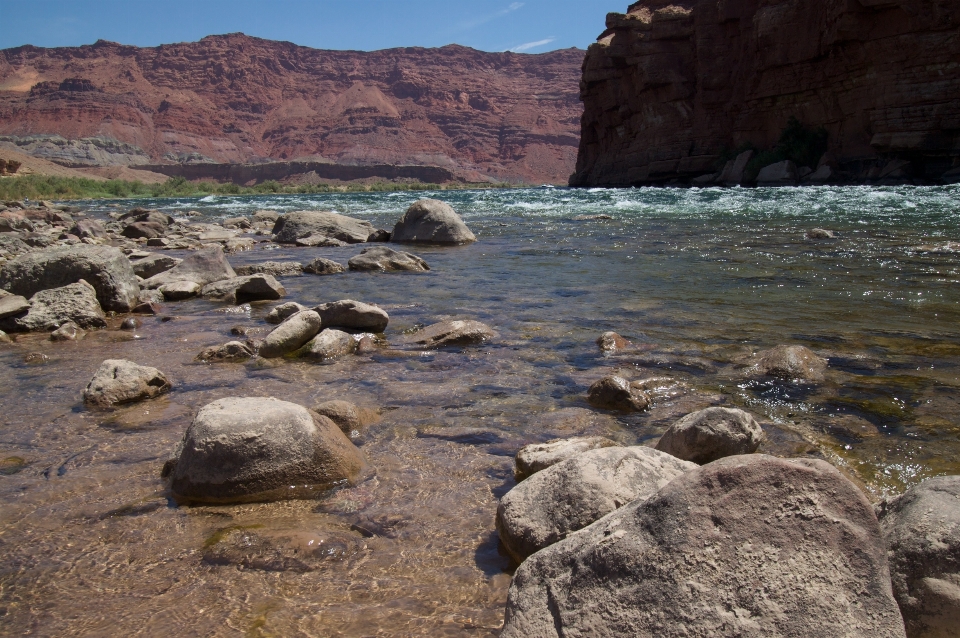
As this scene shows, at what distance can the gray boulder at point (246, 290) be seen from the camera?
7.50 m

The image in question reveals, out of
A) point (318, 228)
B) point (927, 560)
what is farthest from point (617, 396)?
point (318, 228)

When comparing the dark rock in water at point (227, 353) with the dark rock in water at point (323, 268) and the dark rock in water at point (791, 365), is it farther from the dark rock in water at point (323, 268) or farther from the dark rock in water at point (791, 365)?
the dark rock in water at point (323, 268)

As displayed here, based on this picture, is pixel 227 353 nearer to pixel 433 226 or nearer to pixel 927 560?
pixel 927 560

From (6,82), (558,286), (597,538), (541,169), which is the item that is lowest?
(541,169)

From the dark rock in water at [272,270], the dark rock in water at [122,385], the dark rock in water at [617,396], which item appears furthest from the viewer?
the dark rock in water at [272,270]

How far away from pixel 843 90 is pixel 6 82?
143 meters

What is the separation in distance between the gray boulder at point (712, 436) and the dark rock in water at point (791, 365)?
140 cm

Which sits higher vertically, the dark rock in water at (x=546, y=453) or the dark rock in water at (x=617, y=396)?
the dark rock in water at (x=546, y=453)

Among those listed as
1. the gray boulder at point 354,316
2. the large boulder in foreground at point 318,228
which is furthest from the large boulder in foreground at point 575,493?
the large boulder in foreground at point 318,228

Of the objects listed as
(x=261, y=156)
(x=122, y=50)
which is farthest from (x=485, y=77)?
(x=122, y=50)

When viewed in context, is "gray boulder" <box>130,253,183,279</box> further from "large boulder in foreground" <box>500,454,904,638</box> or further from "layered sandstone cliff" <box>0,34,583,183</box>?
"layered sandstone cliff" <box>0,34,583,183</box>

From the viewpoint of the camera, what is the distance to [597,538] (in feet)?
5.44

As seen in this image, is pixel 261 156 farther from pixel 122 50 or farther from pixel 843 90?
pixel 843 90

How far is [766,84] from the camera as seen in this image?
40.1 meters
